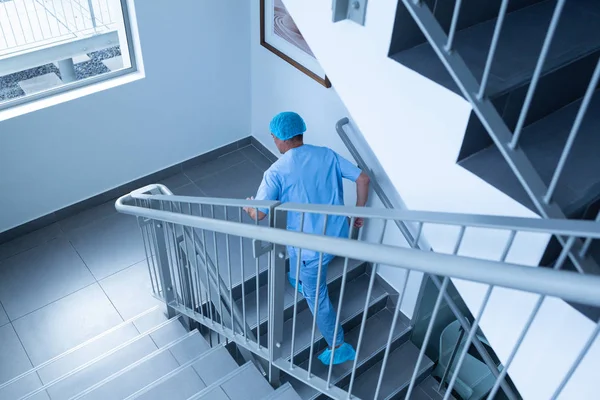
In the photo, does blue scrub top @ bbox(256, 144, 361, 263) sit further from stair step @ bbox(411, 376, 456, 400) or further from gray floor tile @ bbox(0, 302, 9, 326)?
gray floor tile @ bbox(0, 302, 9, 326)

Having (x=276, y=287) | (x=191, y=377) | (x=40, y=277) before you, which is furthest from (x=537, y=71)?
(x=40, y=277)

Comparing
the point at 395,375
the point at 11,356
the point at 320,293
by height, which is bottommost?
the point at 395,375

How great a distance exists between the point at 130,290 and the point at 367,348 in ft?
5.96

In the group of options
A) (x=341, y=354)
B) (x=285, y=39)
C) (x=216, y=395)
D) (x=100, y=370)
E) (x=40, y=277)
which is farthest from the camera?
(x=285, y=39)

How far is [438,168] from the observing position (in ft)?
5.40

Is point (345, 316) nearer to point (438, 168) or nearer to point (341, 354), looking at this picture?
point (341, 354)

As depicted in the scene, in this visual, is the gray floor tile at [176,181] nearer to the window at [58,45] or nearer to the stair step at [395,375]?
the window at [58,45]

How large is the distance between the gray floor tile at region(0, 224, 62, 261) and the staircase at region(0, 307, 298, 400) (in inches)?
43.9

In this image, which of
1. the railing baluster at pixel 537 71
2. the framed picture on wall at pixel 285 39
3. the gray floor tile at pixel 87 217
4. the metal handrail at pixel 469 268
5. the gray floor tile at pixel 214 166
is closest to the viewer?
the metal handrail at pixel 469 268

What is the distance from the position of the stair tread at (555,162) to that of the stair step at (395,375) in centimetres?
251

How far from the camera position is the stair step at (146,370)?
3.02m

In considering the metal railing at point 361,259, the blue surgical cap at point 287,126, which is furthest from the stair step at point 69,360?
the blue surgical cap at point 287,126

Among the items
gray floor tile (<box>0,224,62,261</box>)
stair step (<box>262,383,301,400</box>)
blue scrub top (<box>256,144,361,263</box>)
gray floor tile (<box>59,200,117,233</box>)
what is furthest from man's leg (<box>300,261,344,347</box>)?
gray floor tile (<box>0,224,62,261</box>)

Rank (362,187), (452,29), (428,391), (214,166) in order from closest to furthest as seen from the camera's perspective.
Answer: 1. (452,29)
2. (362,187)
3. (428,391)
4. (214,166)
